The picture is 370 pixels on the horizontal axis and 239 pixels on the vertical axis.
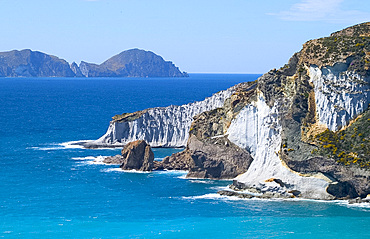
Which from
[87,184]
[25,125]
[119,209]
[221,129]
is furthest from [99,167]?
[25,125]

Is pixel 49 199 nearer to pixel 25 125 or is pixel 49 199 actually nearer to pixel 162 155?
pixel 162 155

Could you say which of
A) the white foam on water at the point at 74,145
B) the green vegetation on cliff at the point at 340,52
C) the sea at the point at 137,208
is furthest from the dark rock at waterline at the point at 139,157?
the green vegetation on cliff at the point at 340,52

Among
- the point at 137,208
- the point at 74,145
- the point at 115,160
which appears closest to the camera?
the point at 137,208

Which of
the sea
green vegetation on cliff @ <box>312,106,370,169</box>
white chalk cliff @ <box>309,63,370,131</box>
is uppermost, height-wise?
white chalk cliff @ <box>309,63,370,131</box>

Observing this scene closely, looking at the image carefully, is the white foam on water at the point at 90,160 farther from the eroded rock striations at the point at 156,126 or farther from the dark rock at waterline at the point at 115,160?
the eroded rock striations at the point at 156,126

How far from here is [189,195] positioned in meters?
89.5

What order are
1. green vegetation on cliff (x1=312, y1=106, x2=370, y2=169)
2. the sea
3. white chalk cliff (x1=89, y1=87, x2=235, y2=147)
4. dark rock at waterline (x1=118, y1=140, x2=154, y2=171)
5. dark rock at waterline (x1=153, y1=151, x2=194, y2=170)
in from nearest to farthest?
the sea
green vegetation on cliff (x1=312, y1=106, x2=370, y2=169)
dark rock at waterline (x1=118, y1=140, x2=154, y2=171)
dark rock at waterline (x1=153, y1=151, x2=194, y2=170)
white chalk cliff (x1=89, y1=87, x2=235, y2=147)

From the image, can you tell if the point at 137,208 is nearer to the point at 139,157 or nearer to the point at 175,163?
the point at 139,157

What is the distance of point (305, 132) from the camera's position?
89438 millimetres

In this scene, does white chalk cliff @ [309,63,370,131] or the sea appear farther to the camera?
white chalk cliff @ [309,63,370,131]

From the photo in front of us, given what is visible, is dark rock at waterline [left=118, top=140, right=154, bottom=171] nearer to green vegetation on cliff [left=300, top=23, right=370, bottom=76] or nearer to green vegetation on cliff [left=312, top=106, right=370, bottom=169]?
green vegetation on cliff [left=300, top=23, right=370, bottom=76]

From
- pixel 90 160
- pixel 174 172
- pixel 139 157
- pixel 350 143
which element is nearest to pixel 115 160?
pixel 90 160

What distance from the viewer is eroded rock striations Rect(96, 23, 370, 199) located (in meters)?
85.0

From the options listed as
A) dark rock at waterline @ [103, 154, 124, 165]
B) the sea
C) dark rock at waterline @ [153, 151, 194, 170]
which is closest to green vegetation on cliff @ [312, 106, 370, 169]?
the sea
